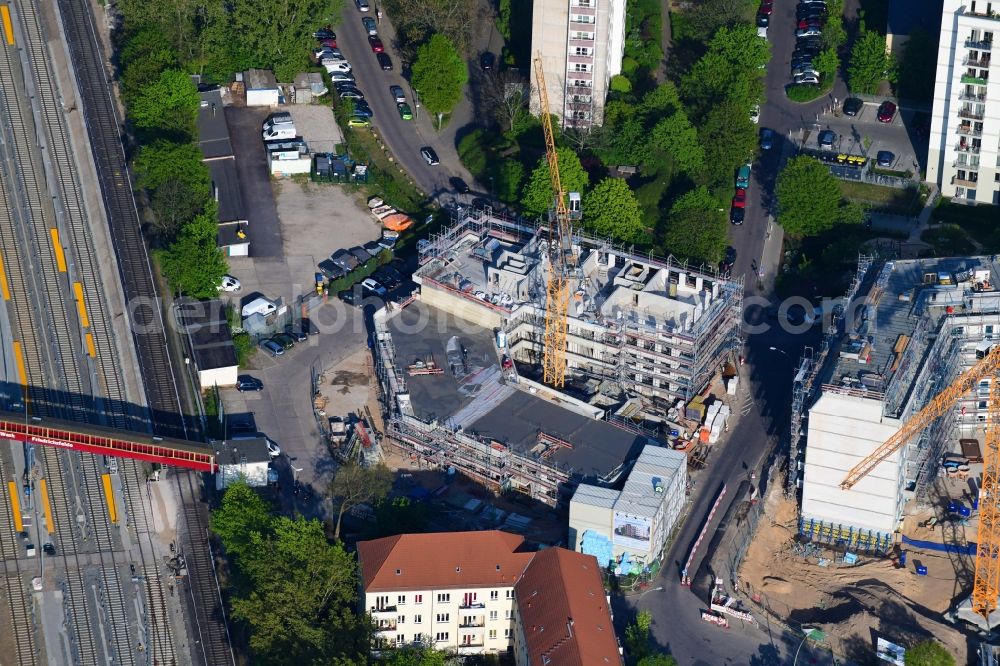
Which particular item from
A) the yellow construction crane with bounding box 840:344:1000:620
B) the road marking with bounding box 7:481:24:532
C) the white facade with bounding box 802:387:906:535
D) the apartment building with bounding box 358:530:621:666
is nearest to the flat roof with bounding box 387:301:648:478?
the apartment building with bounding box 358:530:621:666

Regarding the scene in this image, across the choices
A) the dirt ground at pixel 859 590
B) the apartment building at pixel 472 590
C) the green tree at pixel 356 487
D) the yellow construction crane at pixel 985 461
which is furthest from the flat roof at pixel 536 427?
the yellow construction crane at pixel 985 461

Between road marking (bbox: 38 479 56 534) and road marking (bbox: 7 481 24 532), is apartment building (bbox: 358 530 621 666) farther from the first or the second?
road marking (bbox: 7 481 24 532)

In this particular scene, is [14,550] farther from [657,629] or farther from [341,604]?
[657,629]

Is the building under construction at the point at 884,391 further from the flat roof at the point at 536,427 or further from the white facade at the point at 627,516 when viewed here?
the flat roof at the point at 536,427

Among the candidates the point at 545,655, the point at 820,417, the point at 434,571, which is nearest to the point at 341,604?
the point at 434,571

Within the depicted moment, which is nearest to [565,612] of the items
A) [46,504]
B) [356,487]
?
[356,487]
